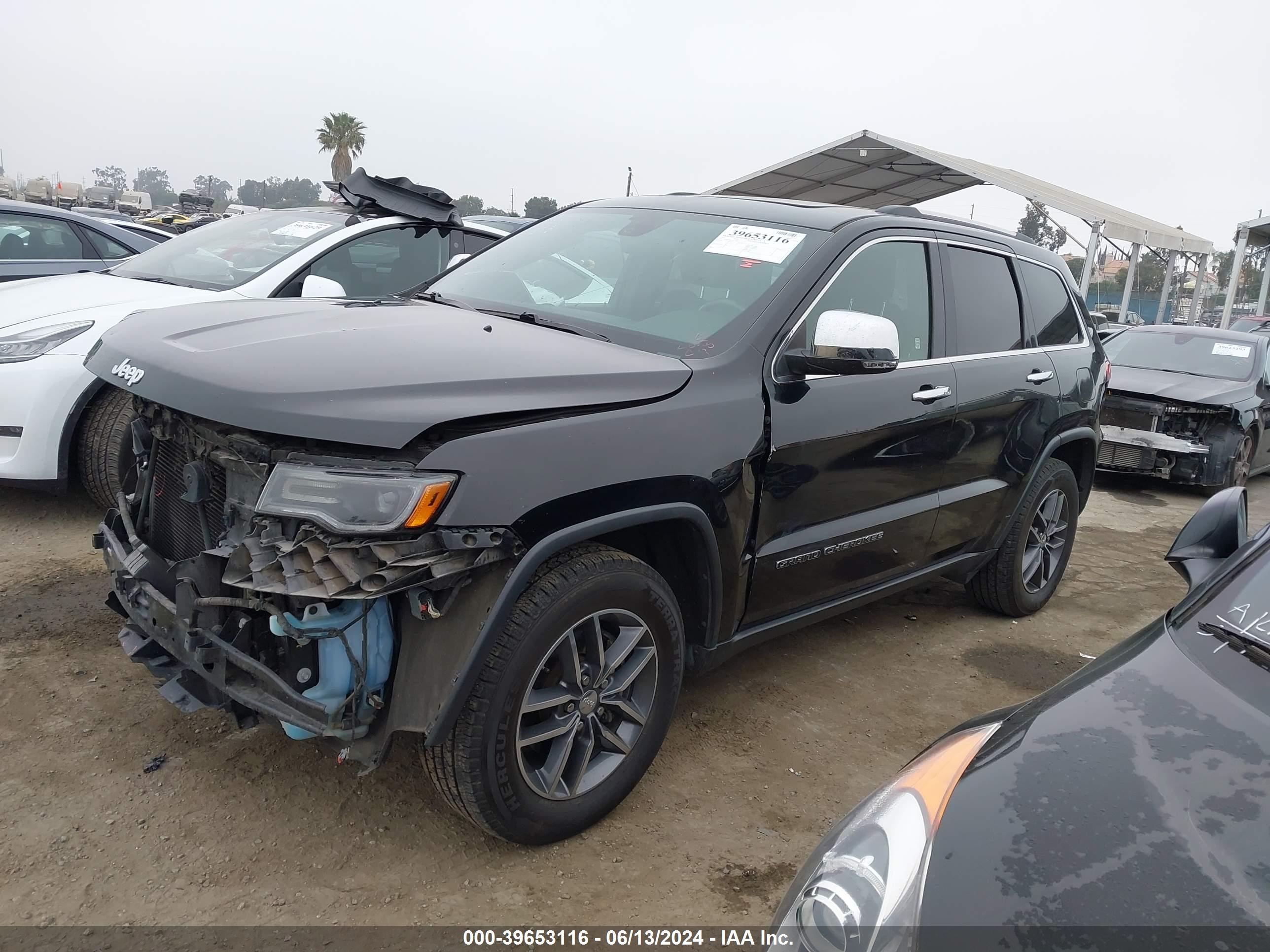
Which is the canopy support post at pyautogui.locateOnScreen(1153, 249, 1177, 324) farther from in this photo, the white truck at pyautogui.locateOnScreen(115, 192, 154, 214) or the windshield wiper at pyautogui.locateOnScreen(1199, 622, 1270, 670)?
the white truck at pyautogui.locateOnScreen(115, 192, 154, 214)

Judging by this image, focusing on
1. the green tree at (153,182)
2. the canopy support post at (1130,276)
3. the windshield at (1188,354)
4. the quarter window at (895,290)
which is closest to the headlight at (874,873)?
the quarter window at (895,290)

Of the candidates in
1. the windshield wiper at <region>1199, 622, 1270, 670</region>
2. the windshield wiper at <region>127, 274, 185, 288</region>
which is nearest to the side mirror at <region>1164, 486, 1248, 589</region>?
the windshield wiper at <region>1199, 622, 1270, 670</region>

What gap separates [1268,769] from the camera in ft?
5.10

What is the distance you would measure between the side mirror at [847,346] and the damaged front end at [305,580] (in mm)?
1178

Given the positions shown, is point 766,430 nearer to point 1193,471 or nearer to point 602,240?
point 602,240

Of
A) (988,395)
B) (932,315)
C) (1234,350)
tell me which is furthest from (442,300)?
(1234,350)

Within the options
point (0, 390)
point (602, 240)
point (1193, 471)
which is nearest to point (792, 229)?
point (602, 240)

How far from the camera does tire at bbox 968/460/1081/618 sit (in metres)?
4.39

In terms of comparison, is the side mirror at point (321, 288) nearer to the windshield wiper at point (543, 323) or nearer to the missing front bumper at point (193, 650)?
the windshield wiper at point (543, 323)

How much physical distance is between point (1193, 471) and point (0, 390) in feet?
28.4

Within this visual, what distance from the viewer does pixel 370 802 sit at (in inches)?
106

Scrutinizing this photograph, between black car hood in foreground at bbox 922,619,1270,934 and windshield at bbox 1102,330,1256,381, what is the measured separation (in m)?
8.17

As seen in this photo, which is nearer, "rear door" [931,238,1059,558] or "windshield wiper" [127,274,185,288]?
"rear door" [931,238,1059,558]

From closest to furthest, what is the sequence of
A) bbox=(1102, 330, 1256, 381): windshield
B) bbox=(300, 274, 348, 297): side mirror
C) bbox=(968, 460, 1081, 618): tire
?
bbox=(300, 274, 348, 297): side mirror → bbox=(968, 460, 1081, 618): tire → bbox=(1102, 330, 1256, 381): windshield
